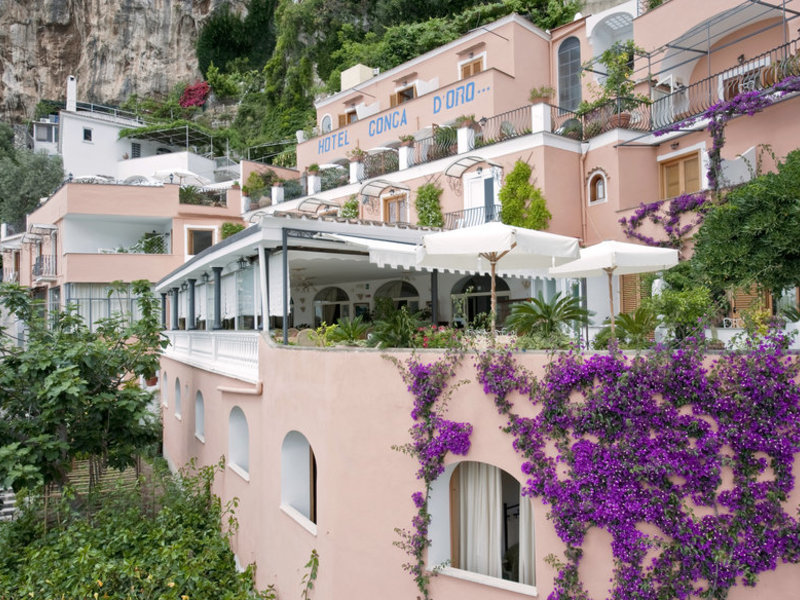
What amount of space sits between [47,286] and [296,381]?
98.3ft

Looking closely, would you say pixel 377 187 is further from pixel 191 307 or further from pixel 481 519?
pixel 481 519

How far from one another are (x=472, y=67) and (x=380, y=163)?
6.10 meters

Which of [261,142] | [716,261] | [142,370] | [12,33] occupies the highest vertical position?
[12,33]

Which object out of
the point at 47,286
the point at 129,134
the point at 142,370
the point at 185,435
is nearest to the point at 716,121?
the point at 142,370

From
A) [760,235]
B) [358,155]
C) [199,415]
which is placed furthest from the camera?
[358,155]

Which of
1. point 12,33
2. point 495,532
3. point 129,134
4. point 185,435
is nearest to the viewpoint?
point 495,532

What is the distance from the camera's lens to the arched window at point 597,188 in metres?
18.6

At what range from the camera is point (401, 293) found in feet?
69.3

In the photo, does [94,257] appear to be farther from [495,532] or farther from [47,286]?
[495,532]

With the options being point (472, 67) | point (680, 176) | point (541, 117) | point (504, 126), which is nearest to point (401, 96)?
point (472, 67)

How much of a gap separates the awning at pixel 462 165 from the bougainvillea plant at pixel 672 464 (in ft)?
45.5

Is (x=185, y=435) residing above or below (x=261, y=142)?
below

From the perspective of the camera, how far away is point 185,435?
17.9 meters

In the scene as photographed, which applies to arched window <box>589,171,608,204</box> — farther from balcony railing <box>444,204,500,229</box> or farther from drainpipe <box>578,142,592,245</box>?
balcony railing <box>444,204,500,229</box>
